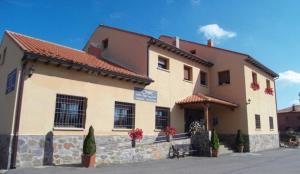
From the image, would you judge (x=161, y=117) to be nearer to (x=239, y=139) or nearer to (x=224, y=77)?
(x=239, y=139)

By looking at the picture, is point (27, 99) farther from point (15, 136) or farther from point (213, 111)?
point (213, 111)

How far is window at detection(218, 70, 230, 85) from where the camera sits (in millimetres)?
21192

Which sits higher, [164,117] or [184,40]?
[184,40]

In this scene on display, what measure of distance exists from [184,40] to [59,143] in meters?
15.8

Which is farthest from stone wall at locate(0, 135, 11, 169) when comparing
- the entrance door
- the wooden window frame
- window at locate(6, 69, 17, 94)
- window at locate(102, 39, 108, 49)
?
the wooden window frame

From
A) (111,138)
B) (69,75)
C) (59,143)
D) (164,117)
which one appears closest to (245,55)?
(164,117)

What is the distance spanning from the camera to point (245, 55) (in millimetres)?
20031

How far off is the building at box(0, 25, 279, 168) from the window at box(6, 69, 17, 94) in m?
0.05

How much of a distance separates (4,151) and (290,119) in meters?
45.3

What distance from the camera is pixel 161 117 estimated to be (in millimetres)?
17109

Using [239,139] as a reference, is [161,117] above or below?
above

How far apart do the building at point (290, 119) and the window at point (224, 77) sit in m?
29.2

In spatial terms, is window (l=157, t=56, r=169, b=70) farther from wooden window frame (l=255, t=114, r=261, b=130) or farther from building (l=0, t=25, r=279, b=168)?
wooden window frame (l=255, t=114, r=261, b=130)

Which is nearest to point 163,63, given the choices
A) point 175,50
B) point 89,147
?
point 175,50
